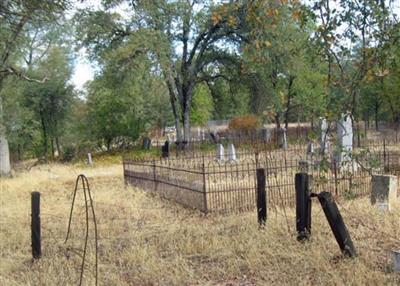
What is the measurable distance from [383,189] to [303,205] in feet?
10.7

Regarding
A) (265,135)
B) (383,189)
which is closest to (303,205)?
(383,189)

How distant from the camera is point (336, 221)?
469 cm

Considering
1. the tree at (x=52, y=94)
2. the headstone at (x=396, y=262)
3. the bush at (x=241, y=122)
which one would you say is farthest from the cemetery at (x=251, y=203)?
the bush at (x=241, y=122)

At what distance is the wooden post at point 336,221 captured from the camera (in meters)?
4.64

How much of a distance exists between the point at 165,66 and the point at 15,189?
1366cm

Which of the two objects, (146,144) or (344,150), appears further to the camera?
(146,144)

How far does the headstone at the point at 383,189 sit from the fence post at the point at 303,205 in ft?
8.94

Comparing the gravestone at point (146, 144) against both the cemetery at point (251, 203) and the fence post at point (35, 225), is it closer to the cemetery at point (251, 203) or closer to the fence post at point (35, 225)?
the cemetery at point (251, 203)

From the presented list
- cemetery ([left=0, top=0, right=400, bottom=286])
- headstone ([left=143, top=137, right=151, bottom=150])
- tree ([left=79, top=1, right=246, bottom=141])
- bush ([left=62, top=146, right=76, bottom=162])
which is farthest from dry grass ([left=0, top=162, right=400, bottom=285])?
headstone ([left=143, top=137, right=151, bottom=150])

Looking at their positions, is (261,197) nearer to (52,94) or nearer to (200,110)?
(52,94)

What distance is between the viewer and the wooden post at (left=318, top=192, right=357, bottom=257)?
15.2 feet

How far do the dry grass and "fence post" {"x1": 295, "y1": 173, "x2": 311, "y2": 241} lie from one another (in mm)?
134

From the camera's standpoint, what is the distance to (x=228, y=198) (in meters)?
10.2

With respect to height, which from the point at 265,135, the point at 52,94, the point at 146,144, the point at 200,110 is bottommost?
the point at 146,144
